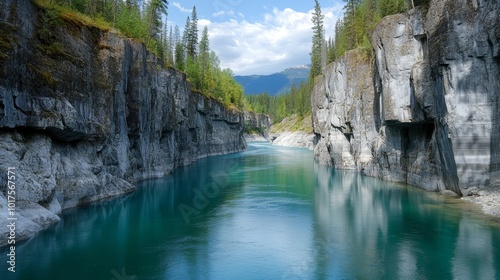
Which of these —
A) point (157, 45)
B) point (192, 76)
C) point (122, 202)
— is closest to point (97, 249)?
point (122, 202)

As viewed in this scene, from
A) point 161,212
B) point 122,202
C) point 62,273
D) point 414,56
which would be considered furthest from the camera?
point 414,56

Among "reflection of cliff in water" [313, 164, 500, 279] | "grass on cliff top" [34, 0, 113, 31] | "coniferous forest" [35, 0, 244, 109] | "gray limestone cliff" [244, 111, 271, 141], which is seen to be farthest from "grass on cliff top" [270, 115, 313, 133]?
"grass on cliff top" [34, 0, 113, 31]

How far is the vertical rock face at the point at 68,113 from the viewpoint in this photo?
65.0ft

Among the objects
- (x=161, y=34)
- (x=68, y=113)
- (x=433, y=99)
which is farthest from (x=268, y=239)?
(x=161, y=34)

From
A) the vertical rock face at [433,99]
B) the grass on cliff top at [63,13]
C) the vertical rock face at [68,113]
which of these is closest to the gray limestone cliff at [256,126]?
the vertical rock face at [433,99]

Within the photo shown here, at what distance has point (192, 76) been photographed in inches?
3039

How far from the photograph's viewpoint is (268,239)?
19.8 m

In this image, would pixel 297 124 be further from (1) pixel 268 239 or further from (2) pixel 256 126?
(1) pixel 268 239

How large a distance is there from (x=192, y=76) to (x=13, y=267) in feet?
215

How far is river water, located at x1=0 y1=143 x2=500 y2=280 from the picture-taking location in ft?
49.4

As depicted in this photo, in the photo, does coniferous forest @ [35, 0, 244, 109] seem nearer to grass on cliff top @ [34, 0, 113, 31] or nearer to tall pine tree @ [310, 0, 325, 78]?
grass on cliff top @ [34, 0, 113, 31]

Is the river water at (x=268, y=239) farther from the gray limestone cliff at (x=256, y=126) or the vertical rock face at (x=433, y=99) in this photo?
the gray limestone cliff at (x=256, y=126)

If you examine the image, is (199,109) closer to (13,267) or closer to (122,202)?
(122,202)

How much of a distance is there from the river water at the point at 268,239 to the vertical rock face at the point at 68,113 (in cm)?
200
